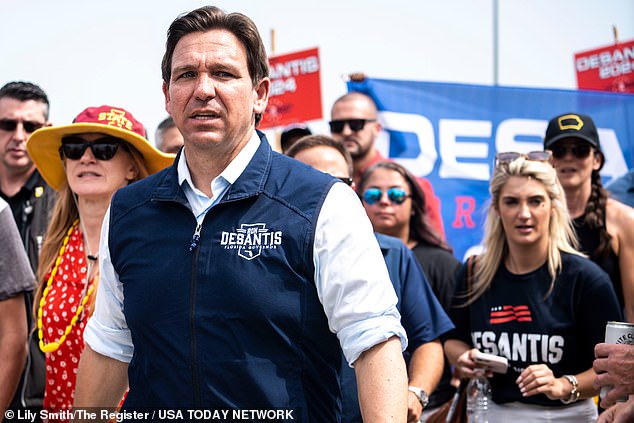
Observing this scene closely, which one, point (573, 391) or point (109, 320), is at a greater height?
point (109, 320)

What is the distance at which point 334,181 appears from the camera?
2.60 meters

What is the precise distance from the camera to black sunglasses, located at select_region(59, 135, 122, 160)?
4016 mm

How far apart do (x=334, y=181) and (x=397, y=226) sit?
111 inches

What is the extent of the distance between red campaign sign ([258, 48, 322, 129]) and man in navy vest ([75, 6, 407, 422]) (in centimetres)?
759

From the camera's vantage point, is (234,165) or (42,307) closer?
(234,165)

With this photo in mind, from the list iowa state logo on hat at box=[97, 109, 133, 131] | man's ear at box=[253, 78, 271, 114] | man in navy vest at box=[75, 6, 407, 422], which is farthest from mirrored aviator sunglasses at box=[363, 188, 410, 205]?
man in navy vest at box=[75, 6, 407, 422]

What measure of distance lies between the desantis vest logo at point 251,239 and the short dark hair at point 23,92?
3.89 meters

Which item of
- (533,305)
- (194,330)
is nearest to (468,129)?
(533,305)

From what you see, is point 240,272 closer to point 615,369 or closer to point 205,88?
point 205,88

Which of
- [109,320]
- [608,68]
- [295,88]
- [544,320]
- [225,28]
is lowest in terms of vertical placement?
[544,320]

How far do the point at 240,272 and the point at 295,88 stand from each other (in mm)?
8071

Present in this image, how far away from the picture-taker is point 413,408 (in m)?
3.82

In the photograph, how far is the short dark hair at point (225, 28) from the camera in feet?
8.84

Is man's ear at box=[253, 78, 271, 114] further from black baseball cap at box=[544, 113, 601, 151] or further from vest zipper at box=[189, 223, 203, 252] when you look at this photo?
black baseball cap at box=[544, 113, 601, 151]
